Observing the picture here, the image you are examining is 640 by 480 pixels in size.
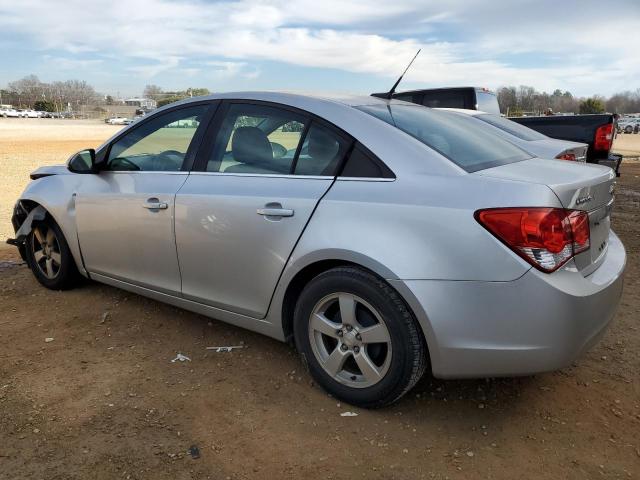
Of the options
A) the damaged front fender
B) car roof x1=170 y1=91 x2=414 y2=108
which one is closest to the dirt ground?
the damaged front fender

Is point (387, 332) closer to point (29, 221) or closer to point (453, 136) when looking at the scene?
point (453, 136)

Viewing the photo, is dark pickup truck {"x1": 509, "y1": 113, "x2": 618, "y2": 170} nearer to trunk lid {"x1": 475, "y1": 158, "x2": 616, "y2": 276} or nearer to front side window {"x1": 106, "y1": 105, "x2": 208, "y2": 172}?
trunk lid {"x1": 475, "y1": 158, "x2": 616, "y2": 276}

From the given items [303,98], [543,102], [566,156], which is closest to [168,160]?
[303,98]

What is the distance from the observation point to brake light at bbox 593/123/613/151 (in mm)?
7836

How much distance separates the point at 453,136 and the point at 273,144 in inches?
40.9

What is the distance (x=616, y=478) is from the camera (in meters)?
2.36

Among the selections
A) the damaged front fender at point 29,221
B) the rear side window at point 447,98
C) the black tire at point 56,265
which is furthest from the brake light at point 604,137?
the damaged front fender at point 29,221

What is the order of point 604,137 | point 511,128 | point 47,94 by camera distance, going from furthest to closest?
point 47,94, point 604,137, point 511,128

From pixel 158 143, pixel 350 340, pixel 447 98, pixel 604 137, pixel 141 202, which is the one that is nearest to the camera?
pixel 350 340

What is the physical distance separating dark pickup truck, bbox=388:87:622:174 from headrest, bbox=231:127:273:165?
4648mm

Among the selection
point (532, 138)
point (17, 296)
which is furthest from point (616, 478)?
point (532, 138)

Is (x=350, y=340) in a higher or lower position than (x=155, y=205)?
lower

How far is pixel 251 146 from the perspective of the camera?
3320 mm

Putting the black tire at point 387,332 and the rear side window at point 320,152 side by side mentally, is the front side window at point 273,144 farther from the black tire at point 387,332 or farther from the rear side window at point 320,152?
the black tire at point 387,332
